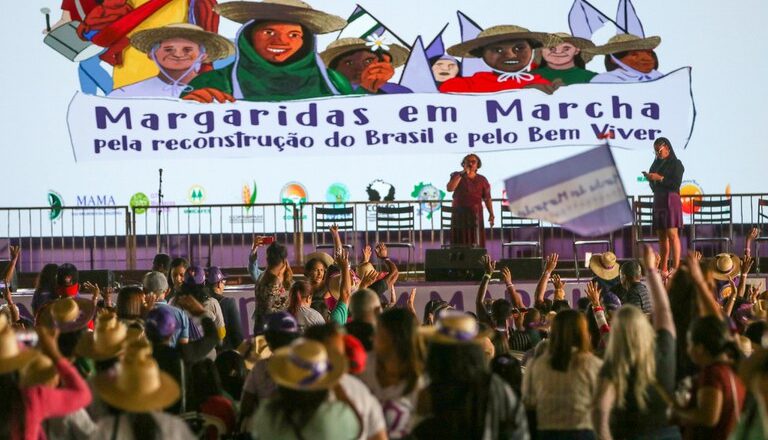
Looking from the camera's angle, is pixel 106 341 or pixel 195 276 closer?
pixel 106 341

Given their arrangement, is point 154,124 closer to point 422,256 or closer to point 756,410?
point 422,256

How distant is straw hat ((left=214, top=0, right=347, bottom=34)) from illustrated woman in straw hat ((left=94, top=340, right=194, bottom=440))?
34.2 ft

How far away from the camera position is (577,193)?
5.04m

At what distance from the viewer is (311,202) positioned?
12.7 metres

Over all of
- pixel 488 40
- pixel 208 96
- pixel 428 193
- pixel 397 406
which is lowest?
pixel 397 406

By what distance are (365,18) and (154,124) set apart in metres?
2.70

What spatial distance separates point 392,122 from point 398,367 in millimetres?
9741

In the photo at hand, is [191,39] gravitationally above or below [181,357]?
above

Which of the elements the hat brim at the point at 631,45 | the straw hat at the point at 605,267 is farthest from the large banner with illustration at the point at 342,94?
the straw hat at the point at 605,267

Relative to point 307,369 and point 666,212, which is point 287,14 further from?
point 307,369

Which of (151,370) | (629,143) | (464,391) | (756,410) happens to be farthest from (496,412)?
(629,143)

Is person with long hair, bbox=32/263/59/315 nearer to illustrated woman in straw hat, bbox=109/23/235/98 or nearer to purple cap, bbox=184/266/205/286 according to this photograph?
purple cap, bbox=184/266/205/286

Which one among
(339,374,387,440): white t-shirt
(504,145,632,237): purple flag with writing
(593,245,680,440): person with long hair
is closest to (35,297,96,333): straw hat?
(339,374,387,440): white t-shirt

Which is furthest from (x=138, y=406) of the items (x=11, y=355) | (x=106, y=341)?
(x=106, y=341)
